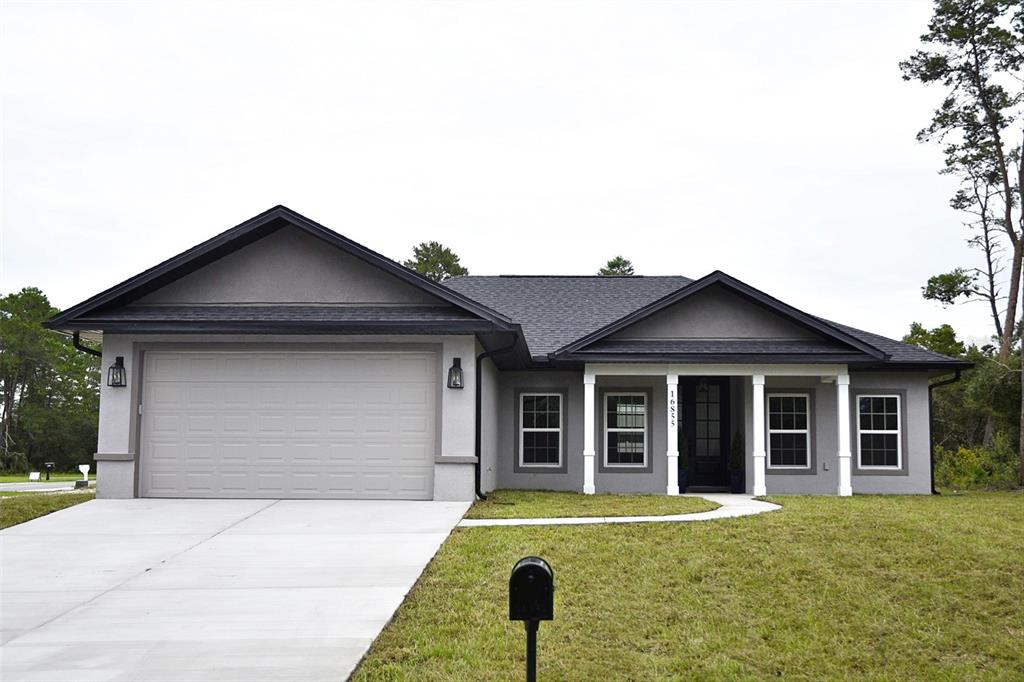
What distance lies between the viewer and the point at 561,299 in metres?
21.5

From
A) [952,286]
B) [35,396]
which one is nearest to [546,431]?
[952,286]

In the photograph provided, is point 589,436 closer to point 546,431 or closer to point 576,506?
point 546,431

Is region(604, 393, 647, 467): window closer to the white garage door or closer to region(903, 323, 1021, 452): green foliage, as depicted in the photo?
the white garage door

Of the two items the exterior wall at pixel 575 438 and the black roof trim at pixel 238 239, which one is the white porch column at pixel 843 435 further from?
the black roof trim at pixel 238 239

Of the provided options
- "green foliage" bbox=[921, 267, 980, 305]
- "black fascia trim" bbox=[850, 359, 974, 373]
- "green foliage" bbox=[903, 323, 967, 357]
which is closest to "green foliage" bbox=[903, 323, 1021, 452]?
"green foliage" bbox=[903, 323, 967, 357]

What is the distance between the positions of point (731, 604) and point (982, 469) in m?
16.5

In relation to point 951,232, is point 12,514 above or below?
below

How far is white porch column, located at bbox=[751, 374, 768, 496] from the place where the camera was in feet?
54.8

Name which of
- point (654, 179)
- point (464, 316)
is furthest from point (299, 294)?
point (654, 179)

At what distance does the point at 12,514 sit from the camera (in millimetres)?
12188

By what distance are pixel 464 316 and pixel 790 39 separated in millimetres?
8952

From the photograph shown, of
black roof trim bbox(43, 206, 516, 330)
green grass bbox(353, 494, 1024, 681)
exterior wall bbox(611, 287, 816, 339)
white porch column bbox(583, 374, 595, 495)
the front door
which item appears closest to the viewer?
green grass bbox(353, 494, 1024, 681)

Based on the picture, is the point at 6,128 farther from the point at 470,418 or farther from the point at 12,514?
the point at 470,418

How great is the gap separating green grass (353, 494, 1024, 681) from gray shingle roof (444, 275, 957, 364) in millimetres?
6214
